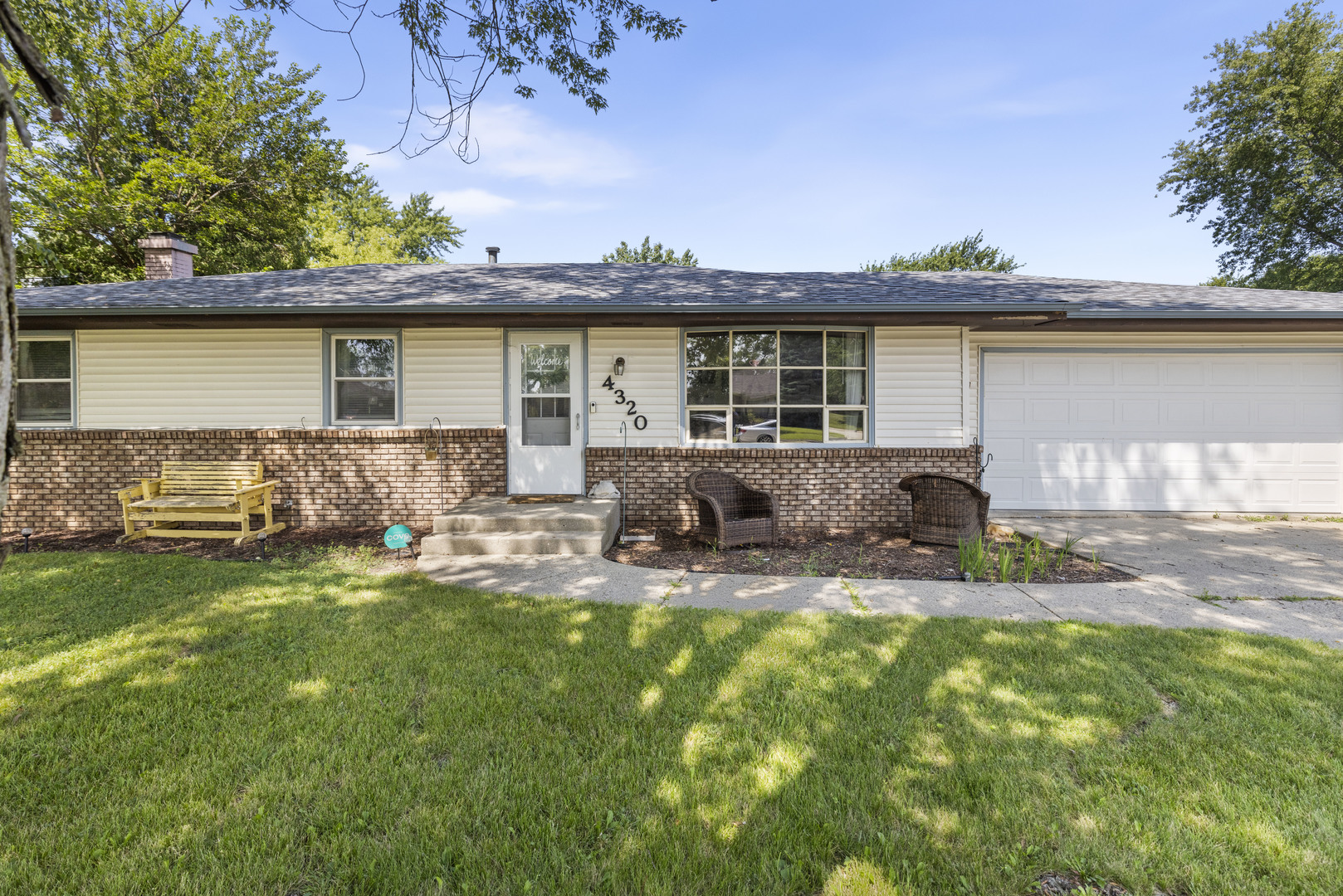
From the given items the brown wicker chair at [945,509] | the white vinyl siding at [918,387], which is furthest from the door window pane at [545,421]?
the brown wicker chair at [945,509]

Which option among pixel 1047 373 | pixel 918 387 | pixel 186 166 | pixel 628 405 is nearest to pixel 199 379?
pixel 628 405

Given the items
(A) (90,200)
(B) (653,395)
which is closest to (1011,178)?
(B) (653,395)

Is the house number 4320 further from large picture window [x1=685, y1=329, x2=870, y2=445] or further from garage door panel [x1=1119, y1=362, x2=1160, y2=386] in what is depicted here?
garage door panel [x1=1119, y1=362, x2=1160, y2=386]

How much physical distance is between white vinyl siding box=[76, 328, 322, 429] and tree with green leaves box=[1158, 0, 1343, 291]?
93.1ft

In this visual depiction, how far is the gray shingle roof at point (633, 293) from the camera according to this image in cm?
665

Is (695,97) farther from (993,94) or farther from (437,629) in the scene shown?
(437,629)

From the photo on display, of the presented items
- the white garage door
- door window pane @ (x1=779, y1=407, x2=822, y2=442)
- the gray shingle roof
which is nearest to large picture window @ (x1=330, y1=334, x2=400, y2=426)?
the gray shingle roof

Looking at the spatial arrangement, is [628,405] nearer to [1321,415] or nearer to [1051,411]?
[1051,411]

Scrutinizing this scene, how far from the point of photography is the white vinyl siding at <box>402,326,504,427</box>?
762cm

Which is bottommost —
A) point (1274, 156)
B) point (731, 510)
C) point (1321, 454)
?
point (731, 510)

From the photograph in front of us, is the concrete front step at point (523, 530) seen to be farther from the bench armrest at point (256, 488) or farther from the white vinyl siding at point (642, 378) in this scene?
the bench armrest at point (256, 488)

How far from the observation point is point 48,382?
7.67 meters

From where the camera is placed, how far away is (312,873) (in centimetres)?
189

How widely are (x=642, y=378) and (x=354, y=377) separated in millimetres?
3802
